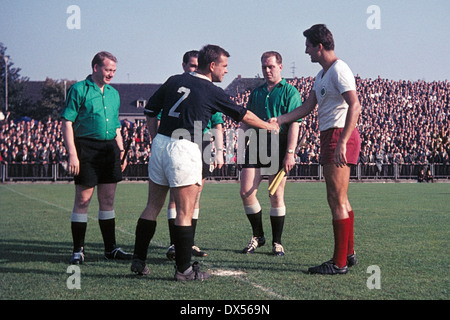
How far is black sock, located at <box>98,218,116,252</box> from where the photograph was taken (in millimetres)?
6828

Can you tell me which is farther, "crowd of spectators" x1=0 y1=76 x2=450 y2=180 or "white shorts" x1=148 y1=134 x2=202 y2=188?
"crowd of spectators" x1=0 y1=76 x2=450 y2=180

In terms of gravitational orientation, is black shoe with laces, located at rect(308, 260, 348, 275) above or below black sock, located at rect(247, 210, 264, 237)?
below

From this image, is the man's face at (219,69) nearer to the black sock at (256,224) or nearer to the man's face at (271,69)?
the man's face at (271,69)

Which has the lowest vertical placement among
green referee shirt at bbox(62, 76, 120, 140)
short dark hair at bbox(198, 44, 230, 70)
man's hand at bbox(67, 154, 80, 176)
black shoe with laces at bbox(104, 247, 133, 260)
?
black shoe with laces at bbox(104, 247, 133, 260)

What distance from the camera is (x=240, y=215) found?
1193cm

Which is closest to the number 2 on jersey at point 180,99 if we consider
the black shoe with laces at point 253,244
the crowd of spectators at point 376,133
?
the black shoe with laces at point 253,244

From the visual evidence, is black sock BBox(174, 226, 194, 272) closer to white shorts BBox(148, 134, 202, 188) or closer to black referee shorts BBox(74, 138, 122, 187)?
Result: white shorts BBox(148, 134, 202, 188)

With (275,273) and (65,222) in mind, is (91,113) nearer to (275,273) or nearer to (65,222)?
(275,273)

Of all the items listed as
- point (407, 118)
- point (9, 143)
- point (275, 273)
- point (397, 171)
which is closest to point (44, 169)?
point (9, 143)

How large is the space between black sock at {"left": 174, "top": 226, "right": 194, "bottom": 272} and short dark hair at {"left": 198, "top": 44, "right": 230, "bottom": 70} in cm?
162

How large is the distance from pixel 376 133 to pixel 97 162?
3337 cm

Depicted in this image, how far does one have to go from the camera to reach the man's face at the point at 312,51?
5.92 metres

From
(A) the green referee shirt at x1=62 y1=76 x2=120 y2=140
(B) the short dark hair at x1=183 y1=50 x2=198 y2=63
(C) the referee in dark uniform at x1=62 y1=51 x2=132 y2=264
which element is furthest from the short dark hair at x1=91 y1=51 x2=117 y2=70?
(B) the short dark hair at x1=183 y1=50 x2=198 y2=63

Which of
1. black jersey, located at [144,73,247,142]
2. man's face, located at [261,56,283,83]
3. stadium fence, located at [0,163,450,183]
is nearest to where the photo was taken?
black jersey, located at [144,73,247,142]
